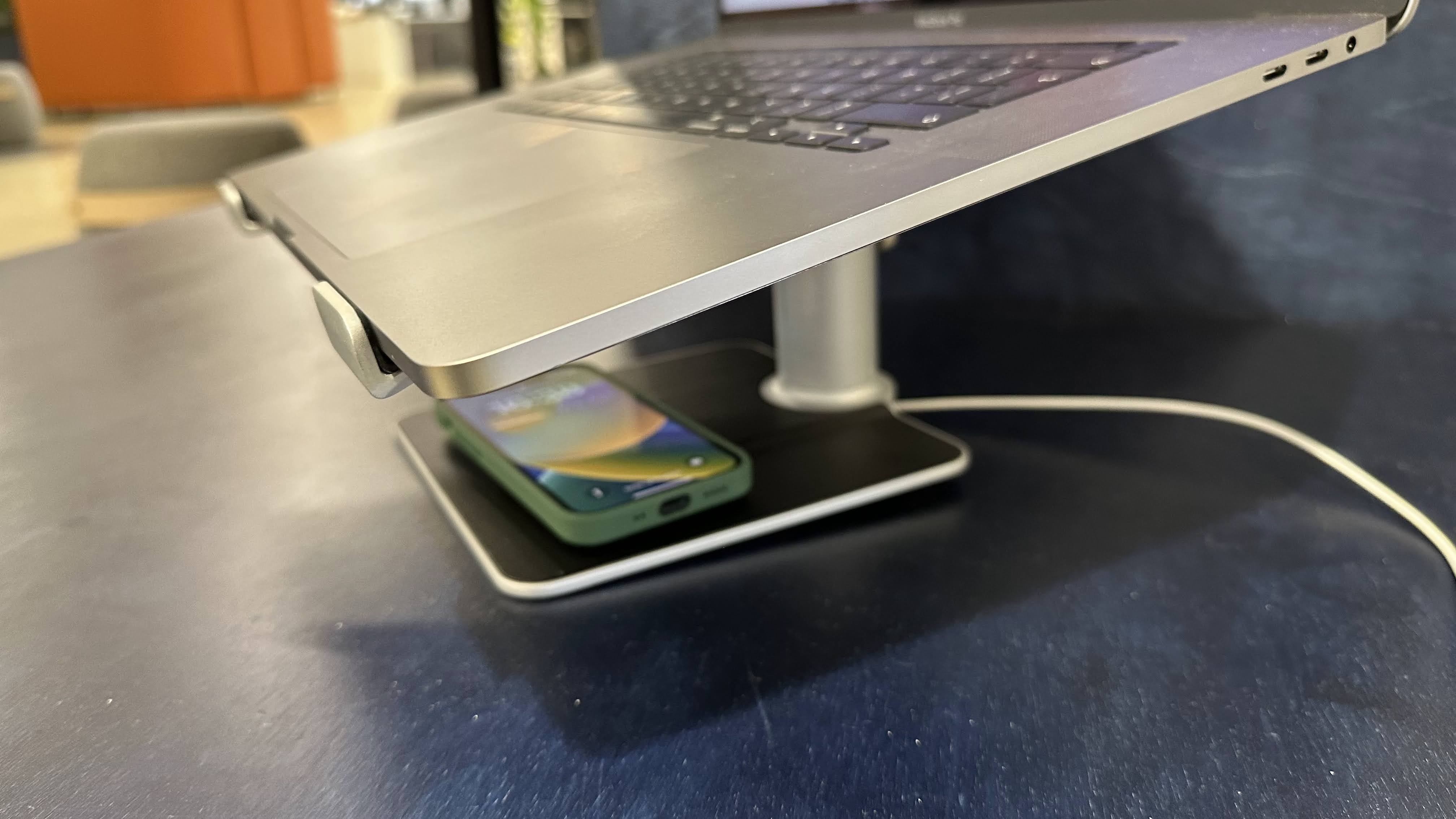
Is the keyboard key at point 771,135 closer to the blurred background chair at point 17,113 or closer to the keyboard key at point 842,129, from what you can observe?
the keyboard key at point 842,129

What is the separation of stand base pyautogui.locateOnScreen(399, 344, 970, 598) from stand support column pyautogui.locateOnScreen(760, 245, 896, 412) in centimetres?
1

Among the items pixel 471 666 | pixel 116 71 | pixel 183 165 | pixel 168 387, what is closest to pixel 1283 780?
pixel 471 666

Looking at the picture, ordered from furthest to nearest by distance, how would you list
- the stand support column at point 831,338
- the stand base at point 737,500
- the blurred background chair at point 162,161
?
1. the blurred background chair at point 162,161
2. the stand support column at point 831,338
3. the stand base at point 737,500

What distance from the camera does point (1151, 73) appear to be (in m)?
0.32

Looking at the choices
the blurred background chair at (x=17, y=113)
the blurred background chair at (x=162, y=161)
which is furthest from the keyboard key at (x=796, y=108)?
the blurred background chair at (x=17, y=113)

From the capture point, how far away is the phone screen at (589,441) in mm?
367

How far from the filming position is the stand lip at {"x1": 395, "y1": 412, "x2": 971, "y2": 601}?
1.10ft

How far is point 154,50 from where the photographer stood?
5.35 meters

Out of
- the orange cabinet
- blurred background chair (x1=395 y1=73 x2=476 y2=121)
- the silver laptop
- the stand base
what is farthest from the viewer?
the orange cabinet

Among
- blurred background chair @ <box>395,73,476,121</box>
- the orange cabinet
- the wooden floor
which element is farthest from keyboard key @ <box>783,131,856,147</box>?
the orange cabinet

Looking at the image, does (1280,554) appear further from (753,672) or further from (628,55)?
(628,55)

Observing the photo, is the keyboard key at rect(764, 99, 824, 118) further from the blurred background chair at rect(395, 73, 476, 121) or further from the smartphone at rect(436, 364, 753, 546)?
the blurred background chair at rect(395, 73, 476, 121)

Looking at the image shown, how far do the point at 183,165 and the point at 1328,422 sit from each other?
238 centimetres

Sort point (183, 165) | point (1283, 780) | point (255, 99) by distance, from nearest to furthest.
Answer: point (1283, 780) < point (183, 165) < point (255, 99)
